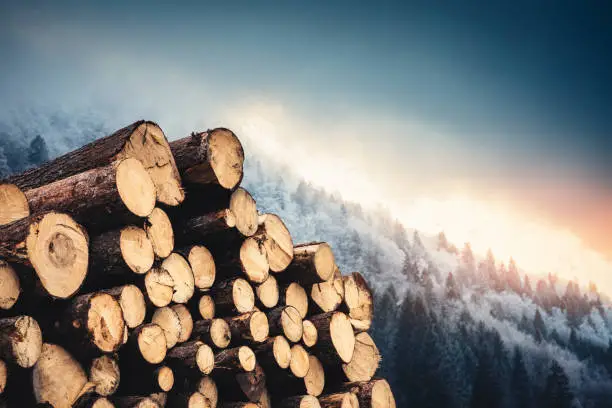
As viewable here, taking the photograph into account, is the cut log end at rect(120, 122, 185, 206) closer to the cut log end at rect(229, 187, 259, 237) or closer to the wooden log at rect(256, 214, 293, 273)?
the cut log end at rect(229, 187, 259, 237)

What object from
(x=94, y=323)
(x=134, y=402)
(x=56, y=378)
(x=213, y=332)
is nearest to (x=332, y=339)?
(x=213, y=332)

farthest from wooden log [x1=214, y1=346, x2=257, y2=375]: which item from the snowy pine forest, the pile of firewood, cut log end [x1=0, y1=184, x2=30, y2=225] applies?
the snowy pine forest

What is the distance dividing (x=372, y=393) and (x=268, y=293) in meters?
1.76

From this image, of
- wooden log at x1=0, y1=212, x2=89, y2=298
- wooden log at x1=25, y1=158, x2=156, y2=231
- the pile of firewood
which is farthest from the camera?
wooden log at x1=25, y1=158, x2=156, y2=231

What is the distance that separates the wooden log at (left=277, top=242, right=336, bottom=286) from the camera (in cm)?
550

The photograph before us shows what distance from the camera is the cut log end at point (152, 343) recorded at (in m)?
3.62

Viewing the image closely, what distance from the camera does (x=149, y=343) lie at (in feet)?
12.0

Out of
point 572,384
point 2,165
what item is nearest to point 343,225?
point 572,384

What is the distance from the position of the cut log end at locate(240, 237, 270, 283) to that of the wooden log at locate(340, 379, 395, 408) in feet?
5.94

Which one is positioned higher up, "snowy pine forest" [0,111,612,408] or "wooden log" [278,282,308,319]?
"wooden log" [278,282,308,319]

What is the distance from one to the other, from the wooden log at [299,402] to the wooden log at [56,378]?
223 centimetres

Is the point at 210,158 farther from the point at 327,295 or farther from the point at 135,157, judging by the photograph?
the point at 327,295

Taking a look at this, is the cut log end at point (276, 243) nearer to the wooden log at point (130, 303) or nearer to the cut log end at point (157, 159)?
the cut log end at point (157, 159)

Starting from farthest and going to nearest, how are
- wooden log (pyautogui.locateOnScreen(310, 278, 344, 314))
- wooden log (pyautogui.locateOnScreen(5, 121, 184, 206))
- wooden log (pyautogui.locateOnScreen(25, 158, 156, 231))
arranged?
wooden log (pyautogui.locateOnScreen(310, 278, 344, 314)), wooden log (pyautogui.locateOnScreen(5, 121, 184, 206)), wooden log (pyautogui.locateOnScreen(25, 158, 156, 231))
